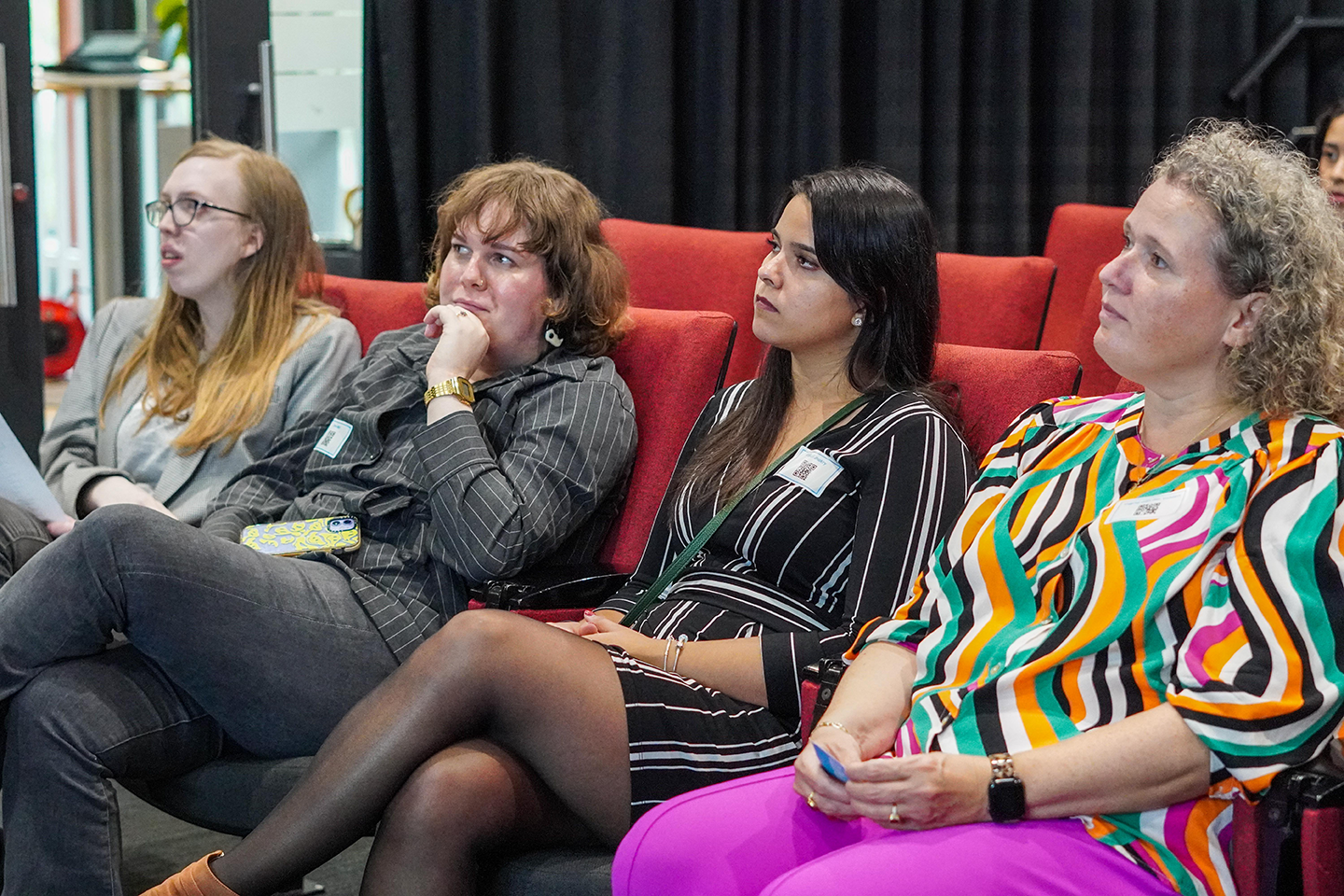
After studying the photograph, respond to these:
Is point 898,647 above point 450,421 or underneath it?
underneath

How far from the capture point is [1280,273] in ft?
4.83

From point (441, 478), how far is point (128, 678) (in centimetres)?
50

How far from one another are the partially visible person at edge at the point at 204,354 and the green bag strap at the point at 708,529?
0.88 meters

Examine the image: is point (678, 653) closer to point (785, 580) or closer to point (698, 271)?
point (785, 580)

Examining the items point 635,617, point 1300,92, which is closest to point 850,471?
point 635,617

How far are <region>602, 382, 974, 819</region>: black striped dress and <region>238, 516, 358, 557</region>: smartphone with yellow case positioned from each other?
42 centimetres

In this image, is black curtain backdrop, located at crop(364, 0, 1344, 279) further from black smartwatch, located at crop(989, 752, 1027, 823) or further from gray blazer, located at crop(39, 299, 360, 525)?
black smartwatch, located at crop(989, 752, 1027, 823)

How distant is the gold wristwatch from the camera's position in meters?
2.15

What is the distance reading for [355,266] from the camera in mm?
4020

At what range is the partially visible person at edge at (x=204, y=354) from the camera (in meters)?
2.53

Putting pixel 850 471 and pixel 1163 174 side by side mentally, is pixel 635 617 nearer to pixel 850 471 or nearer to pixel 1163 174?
pixel 850 471

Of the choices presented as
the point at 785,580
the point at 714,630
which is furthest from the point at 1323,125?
the point at 714,630

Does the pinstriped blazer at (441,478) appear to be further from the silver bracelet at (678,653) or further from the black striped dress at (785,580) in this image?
the silver bracelet at (678,653)

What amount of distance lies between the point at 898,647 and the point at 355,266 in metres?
2.75
